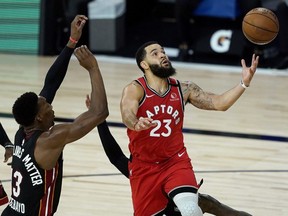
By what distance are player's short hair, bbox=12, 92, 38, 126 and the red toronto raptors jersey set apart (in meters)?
1.06

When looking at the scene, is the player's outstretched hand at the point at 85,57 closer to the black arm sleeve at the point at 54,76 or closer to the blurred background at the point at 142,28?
the black arm sleeve at the point at 54,76

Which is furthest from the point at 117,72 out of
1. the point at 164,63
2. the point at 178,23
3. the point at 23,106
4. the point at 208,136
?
the point at 23,106

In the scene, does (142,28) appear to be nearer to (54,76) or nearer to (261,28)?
(261,28)

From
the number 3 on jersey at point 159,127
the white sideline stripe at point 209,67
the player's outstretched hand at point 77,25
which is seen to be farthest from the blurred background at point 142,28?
the player's outstretched hand at point 77,25

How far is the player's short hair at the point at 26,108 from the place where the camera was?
5508 millimetres

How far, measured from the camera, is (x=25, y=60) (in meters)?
14.9

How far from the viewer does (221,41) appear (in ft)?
47.6

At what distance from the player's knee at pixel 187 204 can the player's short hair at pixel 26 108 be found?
122cm

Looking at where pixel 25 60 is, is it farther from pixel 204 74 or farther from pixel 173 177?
pixel 173 177

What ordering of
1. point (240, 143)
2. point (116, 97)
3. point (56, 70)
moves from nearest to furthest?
1. point (56, 70)
2. point (240, 143)
3. point (116, 97)

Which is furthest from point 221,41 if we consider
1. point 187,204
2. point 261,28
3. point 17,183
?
point 17,183

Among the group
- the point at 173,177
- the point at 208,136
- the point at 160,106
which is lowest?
the point at 208,136

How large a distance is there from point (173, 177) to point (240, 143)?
12.5ft

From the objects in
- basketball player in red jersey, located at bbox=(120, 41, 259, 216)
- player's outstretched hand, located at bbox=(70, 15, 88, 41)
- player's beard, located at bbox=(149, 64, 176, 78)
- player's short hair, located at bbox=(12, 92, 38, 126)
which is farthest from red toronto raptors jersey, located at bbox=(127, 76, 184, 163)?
player's short hair, located at bbox=(12, 92, 38, 126)
